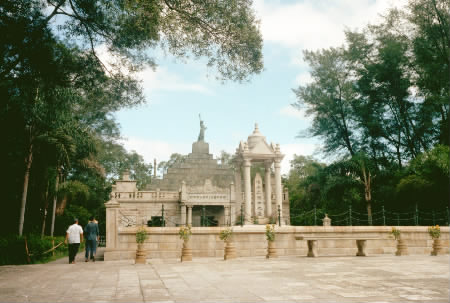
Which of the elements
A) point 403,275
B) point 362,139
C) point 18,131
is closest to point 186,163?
point 362,139

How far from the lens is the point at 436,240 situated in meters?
14.3

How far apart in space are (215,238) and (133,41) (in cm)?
760

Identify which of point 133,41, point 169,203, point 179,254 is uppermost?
point 133,41

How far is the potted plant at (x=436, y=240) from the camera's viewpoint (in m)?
14.2

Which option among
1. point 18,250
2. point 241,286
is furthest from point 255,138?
point 241,286

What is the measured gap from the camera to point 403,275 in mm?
8125

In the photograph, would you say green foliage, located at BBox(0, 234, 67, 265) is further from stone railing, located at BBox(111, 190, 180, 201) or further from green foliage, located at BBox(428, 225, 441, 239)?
stone railing, located at BBox(111, 190, 180, 201)

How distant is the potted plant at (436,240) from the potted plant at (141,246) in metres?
10.8

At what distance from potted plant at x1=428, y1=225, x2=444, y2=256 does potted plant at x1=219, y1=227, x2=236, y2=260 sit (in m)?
7.76

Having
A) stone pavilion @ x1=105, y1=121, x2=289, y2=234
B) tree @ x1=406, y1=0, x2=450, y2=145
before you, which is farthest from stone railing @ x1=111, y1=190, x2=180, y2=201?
tree @ x1=406, y1=0, x2=450, y2=145

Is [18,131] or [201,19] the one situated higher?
[201,19]

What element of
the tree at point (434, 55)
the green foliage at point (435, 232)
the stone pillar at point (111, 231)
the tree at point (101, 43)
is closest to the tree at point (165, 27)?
the tree at point (101, 43)

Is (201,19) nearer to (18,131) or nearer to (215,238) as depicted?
(215,238)

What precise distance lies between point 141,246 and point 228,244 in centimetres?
A: 300
